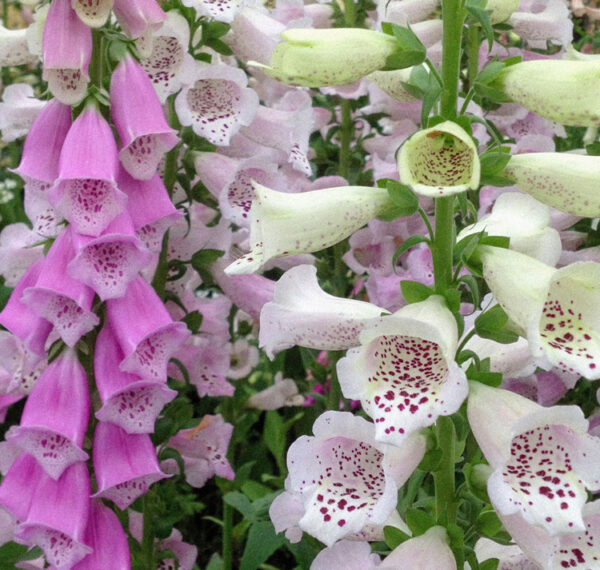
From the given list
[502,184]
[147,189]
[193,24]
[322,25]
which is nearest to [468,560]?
[502,184]

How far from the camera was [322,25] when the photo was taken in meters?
2.00

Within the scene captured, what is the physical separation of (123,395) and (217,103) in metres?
0.49

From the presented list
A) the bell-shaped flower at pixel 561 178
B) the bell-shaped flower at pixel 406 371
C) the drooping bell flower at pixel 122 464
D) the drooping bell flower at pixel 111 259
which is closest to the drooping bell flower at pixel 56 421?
the drooping bell flower at pixel 122 464

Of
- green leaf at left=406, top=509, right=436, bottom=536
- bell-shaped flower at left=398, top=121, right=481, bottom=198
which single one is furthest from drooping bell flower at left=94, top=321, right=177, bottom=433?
bell-shaped flower at left=398, top=121, right=481, bottom=198

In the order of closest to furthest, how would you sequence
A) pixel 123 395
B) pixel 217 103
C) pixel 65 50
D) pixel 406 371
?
pixel 406 371 < pixel 65 50 < pixel 123 395 < pixel 217 103

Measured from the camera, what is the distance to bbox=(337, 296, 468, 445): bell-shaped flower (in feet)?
2.77

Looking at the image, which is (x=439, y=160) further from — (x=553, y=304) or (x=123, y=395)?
(x=123, y=395)

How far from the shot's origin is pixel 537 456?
3.02 ft

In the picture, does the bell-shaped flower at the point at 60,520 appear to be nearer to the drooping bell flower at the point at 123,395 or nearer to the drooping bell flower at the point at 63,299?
the drooping bell flower at the point at 123,395

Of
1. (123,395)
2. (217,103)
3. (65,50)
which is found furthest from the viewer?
(217,103)

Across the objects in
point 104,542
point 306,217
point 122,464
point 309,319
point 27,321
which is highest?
point 306,217

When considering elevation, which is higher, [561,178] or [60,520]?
[561,178]

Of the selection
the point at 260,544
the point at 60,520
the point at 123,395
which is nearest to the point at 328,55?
the point at 123,395

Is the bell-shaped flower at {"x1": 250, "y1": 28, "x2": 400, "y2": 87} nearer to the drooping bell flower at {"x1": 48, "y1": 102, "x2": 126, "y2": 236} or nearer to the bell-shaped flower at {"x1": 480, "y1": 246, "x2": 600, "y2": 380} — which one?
the bell-shaped flower at {"x1": 480, "y1": 246, "x2": 600, "y2": 380}
